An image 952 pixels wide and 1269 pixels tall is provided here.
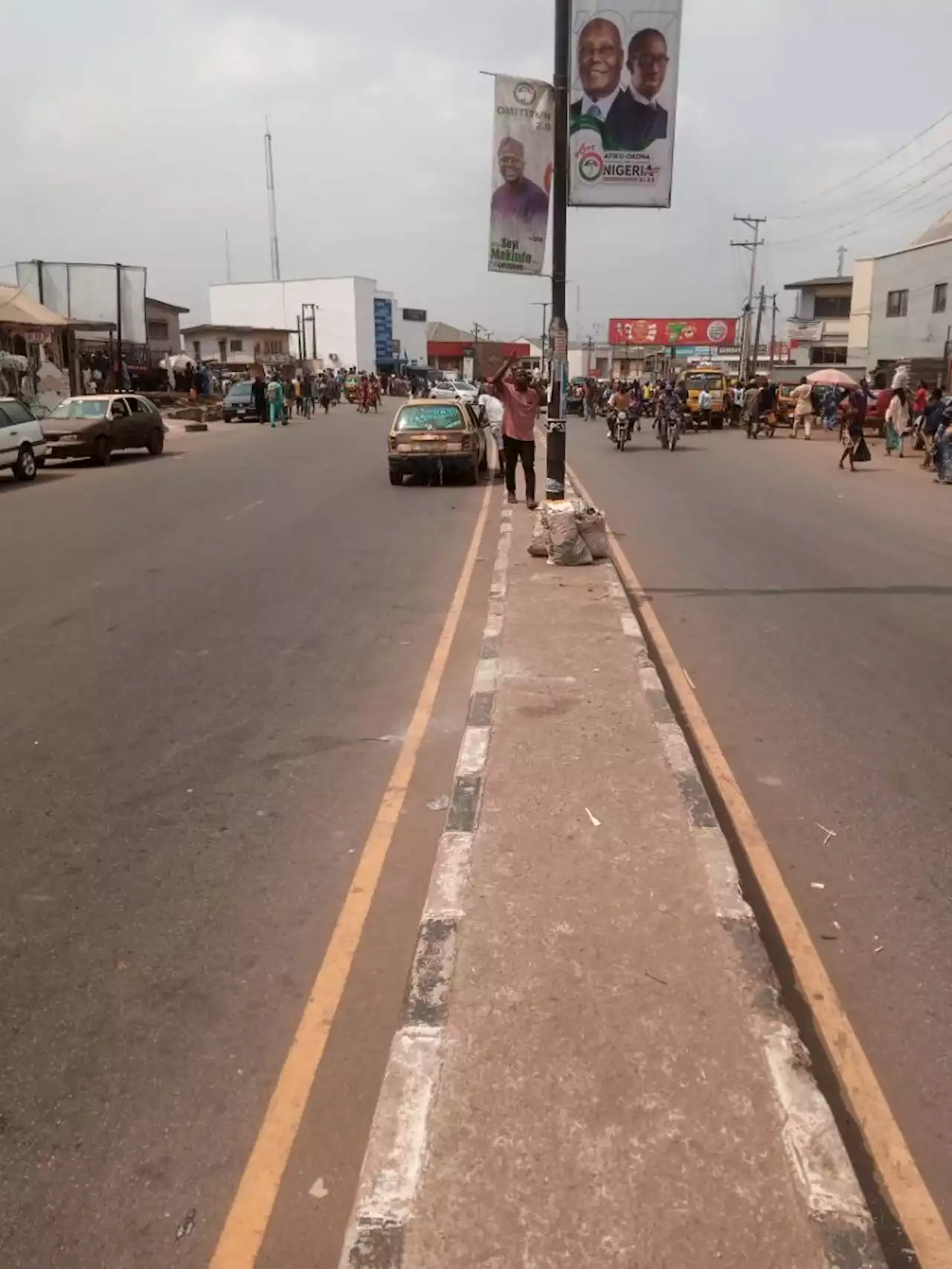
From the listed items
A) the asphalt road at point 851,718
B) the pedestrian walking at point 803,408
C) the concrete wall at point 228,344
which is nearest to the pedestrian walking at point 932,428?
the pedestrian walking at point 803,408

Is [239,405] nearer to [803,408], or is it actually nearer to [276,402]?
[276,402]

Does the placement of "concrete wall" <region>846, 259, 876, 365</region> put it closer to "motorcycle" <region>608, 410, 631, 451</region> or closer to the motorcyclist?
the motorcyclist

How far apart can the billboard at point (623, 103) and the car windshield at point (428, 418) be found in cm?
912

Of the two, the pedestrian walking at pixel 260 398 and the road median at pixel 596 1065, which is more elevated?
the pedestrian walking at pixel 260 398

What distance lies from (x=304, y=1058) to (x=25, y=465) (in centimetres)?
1960

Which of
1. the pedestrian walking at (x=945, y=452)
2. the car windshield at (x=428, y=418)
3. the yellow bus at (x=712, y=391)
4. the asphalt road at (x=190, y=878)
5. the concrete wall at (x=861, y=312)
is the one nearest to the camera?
the asphalt road at (x=190, y=878)

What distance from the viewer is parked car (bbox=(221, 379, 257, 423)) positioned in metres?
41.7

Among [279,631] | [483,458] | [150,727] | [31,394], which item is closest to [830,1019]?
[150,727]

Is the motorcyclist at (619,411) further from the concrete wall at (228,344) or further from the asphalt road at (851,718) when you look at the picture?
the concrete wall at (228,344)

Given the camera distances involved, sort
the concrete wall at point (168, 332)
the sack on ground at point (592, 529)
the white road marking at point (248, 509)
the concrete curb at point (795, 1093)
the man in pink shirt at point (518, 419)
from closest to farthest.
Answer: the concrete curb at point (795, 1093) → the sack on ground at point (592, 529) → the man in pink shirt at point (518, 419) → the white road marking at point (248, 509) → the concrete wall at point (168, 332)

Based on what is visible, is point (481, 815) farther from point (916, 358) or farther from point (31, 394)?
point (916, 358)

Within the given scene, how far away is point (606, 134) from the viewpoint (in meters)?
9.61

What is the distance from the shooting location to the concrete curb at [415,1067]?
7.53 ft

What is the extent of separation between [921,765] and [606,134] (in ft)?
22.8
